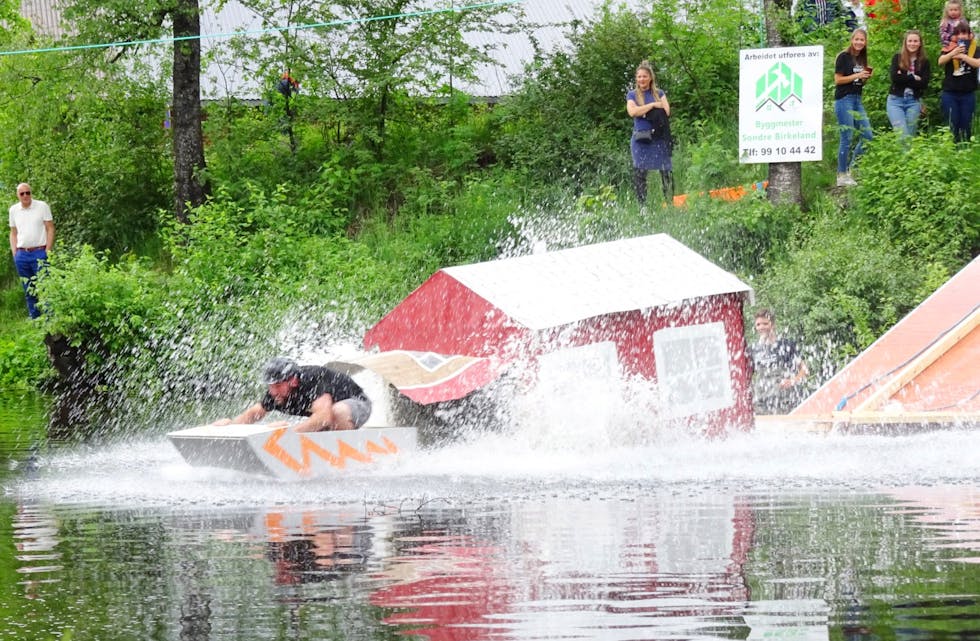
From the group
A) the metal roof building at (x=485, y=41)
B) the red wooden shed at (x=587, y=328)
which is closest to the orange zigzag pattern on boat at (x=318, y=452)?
the red wooden shed at (x=587, y=328)

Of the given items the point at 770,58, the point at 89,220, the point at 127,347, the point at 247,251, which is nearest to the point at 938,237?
the point at 770,58

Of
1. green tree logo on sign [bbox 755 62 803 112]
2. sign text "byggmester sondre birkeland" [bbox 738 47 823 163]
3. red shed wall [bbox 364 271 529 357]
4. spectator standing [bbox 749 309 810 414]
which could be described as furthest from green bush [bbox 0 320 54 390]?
spectator standing [bbox 749 309 810 414]

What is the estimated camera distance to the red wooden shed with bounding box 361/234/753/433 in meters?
14.9

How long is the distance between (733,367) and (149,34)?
492 inches

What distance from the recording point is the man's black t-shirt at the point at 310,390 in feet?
46.9

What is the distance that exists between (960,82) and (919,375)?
5872 mm

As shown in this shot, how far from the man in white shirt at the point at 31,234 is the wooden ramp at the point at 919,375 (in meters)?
11.9

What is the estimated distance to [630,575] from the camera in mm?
8688

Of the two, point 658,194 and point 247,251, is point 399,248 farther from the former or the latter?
point 658,194

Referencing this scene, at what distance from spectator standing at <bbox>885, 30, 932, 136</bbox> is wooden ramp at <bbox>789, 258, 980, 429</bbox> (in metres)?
3.49

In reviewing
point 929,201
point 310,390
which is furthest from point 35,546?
point 929,201

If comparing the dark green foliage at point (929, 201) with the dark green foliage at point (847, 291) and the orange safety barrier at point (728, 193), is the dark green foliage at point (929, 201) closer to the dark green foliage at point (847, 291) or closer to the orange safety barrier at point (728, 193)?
the dark green foliage at point (847, 291)

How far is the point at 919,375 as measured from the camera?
16688 mm

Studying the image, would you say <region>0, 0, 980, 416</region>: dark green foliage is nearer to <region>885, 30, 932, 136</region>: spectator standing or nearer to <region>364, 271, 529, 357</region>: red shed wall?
<region>885, 30, 932, 136</region>: spectator standing
